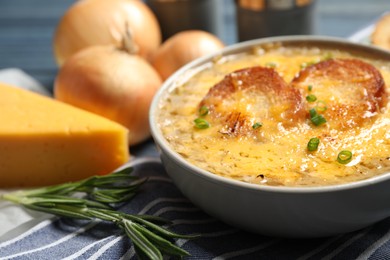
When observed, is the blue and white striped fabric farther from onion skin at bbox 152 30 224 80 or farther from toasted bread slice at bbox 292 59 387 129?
onion skin at bbox 152 30 224 80

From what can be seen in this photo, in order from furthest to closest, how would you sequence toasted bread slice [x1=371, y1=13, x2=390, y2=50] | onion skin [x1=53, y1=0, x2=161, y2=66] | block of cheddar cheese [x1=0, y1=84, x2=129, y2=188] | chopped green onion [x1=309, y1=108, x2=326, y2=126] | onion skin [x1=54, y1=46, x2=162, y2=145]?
onion skin [x1=53, y1=0, x2=161, y2=66], toasted bread slice [x1=371, y1=13, x2=390, y2=50], onion skin [x1=54, y1=46, x2=162, y2=145], block of cheddar cheese [x1=0, y1=84, x2=129, y2=188], chopped green onion [x1=309, y1=108, x2=326, y2=126]

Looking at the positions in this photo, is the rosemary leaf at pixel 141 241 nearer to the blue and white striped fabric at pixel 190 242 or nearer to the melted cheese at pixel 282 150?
the blue and white striped fabric at pixel 190 242

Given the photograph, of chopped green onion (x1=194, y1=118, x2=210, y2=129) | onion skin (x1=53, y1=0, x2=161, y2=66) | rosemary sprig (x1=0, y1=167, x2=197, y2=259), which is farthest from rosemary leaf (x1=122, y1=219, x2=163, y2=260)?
onion skin (x1=53, y1=0, x2=161, y2=66)

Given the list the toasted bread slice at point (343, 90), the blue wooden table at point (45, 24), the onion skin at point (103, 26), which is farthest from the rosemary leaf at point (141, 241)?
the blue wooden table at point (45, 24)

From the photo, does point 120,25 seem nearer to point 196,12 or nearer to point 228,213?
point 196,12

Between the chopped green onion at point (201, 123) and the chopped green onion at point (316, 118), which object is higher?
the chopped green onion at point (316, 118)

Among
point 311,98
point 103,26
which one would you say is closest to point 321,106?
point 311,98

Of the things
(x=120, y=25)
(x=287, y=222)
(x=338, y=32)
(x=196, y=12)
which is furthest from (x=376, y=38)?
(x=287, y=222)
